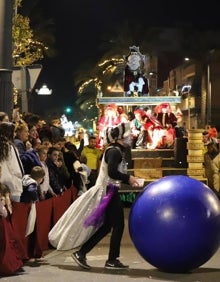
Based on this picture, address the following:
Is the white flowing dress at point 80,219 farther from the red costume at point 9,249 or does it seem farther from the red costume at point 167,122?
the red costume at point 167,122

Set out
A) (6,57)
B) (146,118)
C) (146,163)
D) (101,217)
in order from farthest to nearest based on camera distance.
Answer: (146,118)
(146,163)
(6,57)
(101,217)

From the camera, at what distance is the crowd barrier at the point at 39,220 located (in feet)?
26.6

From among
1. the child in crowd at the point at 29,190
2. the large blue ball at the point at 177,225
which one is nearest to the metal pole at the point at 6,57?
the child in crowd at the point at 29,190

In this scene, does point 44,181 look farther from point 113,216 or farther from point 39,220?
point 113,216

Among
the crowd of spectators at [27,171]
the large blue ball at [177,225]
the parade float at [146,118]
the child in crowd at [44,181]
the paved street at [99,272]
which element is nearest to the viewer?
the large blue ball at [177,225]

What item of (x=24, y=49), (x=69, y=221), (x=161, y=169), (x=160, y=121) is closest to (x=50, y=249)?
(x=69, y=221)

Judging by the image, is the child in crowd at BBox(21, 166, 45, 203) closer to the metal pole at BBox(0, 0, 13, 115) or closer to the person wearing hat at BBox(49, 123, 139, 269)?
the person wearing hat at BBox(49, 123, 139, 269)

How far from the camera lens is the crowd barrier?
8.09m

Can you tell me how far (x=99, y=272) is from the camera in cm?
773

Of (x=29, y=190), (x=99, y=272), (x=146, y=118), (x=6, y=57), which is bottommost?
(x=99, y=272)

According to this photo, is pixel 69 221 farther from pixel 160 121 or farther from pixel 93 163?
pixel 160 121

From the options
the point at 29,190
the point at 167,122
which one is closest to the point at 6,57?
the point at 29,190

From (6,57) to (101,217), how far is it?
3.85 metres

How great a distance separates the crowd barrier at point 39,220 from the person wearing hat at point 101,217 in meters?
0.56
